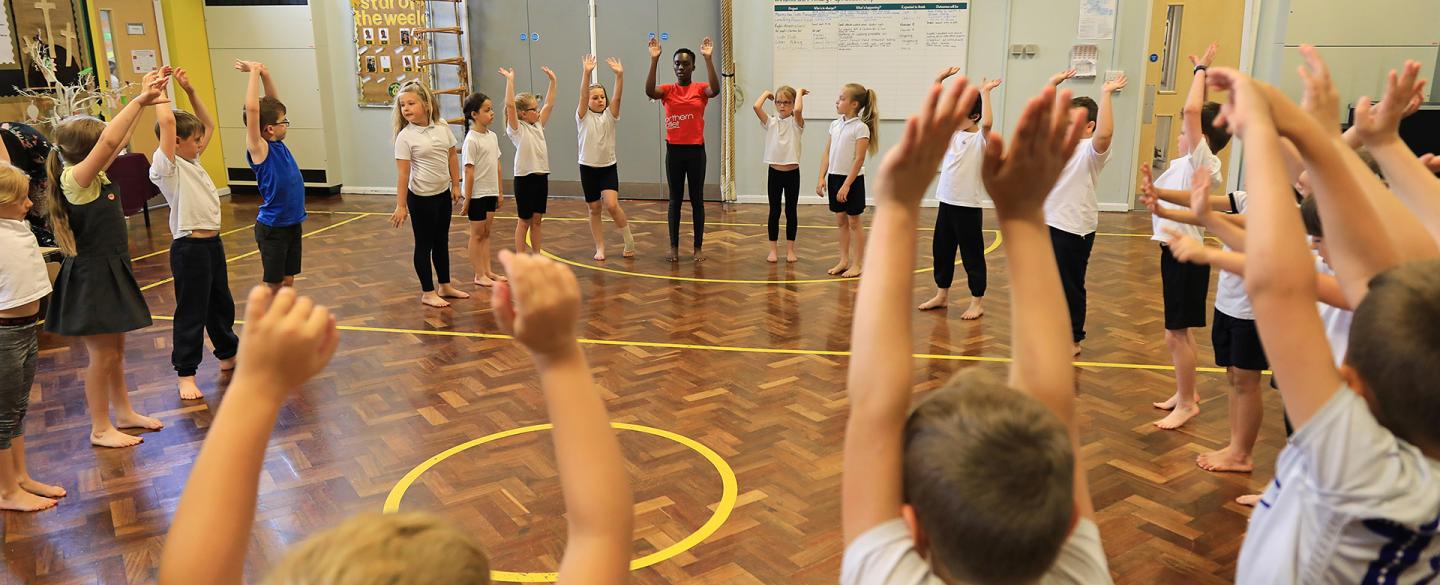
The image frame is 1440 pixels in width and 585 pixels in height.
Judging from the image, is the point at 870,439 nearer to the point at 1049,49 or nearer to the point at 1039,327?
the point at 1039,327

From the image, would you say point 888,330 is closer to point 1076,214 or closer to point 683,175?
point 1076,214

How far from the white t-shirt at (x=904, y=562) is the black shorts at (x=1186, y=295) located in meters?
3.20

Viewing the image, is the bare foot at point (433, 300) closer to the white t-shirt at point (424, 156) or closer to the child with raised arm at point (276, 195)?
the white t-shirt at point (424, 156)

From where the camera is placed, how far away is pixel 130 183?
804 cm

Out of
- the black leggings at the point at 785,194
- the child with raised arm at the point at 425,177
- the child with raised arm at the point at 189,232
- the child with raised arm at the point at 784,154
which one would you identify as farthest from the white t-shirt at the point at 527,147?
Result: the child with raised arm at the point at 189,232

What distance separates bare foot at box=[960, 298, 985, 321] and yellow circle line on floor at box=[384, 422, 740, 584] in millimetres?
2499

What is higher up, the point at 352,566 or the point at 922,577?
the point at 352,566

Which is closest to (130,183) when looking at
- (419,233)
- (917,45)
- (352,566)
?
(419,233)

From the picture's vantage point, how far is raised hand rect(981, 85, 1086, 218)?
1108 millimetres

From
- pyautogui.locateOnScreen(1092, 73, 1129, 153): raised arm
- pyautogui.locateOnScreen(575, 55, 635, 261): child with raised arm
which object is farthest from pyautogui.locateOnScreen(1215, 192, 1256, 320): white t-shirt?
pyautogui.locateOnScreen(575, 55, 635, 261): child with raised arm

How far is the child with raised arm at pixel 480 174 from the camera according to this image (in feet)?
21.4

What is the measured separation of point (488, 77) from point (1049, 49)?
Answer: 5868 millimetres

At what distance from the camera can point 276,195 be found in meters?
5.15

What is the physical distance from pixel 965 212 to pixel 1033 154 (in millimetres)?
4789
